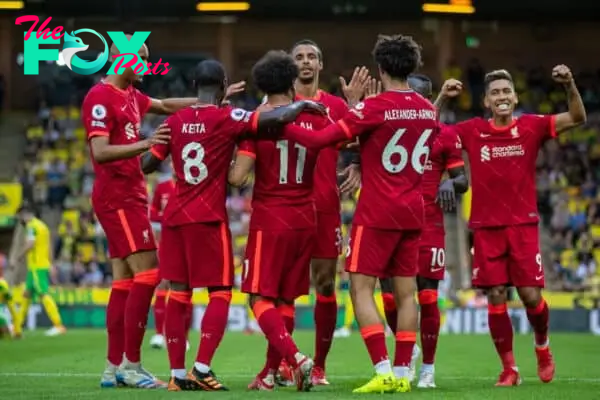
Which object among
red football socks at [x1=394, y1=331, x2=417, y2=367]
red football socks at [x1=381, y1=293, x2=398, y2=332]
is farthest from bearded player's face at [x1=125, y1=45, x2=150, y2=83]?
red football socks at [x1=394, y1=331, x2=417, y2=367]

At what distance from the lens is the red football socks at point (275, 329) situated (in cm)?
966

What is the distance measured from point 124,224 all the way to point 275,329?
179 centimetres

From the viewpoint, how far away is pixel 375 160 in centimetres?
985

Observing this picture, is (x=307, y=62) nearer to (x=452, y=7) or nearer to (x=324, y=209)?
(x=324, y=209)

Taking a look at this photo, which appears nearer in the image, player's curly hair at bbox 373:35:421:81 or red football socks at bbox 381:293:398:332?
player's curly hair at bbox 373:35:421:81

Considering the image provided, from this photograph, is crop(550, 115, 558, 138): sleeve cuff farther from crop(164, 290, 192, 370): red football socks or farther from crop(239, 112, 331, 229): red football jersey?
crop(164, 290, 192, 370): red football socks

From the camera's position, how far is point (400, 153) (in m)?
9.84

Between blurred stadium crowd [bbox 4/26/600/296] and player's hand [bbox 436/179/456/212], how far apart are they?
1413cm

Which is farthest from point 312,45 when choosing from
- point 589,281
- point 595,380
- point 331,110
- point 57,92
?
point 57,92

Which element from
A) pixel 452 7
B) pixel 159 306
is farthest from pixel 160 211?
pixel 452 7

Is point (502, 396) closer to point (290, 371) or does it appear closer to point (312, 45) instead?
point (290, 371)

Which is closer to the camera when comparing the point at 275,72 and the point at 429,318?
the point at 275,72

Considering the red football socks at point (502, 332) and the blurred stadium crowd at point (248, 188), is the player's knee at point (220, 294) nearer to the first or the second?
the red football socks at point (502, 332)

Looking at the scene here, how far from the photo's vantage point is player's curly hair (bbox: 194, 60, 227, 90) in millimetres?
10172
